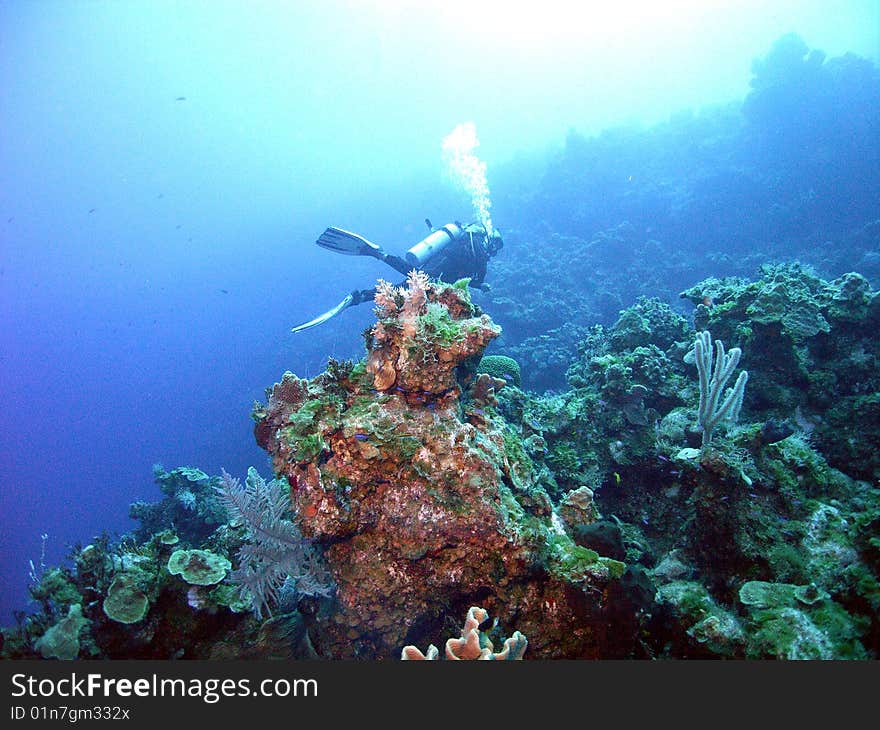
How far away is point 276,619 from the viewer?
3.59m

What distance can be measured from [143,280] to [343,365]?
133m

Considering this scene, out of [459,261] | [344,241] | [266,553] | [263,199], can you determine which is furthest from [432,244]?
[263,199]

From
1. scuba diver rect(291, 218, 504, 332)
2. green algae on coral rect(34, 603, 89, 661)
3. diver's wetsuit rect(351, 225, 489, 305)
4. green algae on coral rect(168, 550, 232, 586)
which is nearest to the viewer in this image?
green algae on coral rect(34, 603, 89, 661)

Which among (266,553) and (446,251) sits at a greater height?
(446,251)

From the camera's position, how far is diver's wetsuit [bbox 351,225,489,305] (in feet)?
36.7

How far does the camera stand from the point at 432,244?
1090 centimetres

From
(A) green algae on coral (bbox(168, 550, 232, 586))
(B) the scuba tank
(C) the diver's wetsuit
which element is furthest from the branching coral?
(C) the diver's wetsuit

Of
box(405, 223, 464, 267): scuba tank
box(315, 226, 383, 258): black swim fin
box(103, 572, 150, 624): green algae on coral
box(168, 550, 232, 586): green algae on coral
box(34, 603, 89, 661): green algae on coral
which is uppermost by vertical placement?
box(405, 223, 464, 267): scuba tank

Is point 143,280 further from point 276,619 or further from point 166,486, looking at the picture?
point 276,619

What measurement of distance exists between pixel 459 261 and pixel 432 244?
1.21 metres

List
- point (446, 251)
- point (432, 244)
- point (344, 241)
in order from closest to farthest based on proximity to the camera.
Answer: point (344, 241) < point (432, 244) < point (446, 251)

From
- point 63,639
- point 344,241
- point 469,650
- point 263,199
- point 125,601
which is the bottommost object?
point 469,650

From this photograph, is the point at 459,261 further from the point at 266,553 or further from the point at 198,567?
the point at 198,567

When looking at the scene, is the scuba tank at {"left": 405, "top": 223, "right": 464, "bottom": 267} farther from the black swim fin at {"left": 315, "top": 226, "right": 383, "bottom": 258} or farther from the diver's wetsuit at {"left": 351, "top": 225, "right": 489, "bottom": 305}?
the black swim fin at {"left": 315, "top": 226, "right": 383, "bottom": 258}
